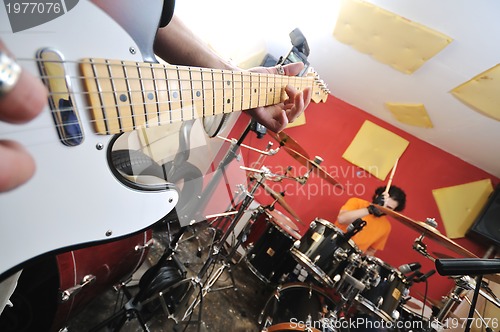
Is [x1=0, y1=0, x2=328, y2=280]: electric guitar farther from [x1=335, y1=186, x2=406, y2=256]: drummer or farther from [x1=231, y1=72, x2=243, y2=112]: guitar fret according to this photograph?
[x1=335, y1=186, x2=406, y2=256]: drummer

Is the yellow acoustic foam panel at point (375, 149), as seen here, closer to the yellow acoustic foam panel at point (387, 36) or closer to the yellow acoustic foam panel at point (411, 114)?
the yellow acoustic foam panel at point (411, 114)

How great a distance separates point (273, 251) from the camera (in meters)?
2.26

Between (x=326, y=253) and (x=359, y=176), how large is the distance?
124 centimetres

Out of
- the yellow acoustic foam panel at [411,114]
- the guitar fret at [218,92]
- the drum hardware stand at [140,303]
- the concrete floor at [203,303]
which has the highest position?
the yellow acoustic foam panel at [411,114]

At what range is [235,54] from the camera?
2328 mm

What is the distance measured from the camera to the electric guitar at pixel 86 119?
42 cm

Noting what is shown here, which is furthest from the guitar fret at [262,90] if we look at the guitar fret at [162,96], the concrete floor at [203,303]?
the concrete floor at [203,303]

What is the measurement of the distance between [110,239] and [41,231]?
119 mm

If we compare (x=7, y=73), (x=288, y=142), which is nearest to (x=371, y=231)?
(x=288, y=142)

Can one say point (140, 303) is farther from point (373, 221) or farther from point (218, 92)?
point (373, 221)

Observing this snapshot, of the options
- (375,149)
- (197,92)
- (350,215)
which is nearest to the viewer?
(197,92)

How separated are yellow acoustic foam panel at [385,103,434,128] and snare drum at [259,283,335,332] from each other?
172 centimetres

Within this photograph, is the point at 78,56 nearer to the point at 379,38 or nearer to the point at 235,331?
the point at 379,38

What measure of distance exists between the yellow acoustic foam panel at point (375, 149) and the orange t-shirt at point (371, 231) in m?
0.41
